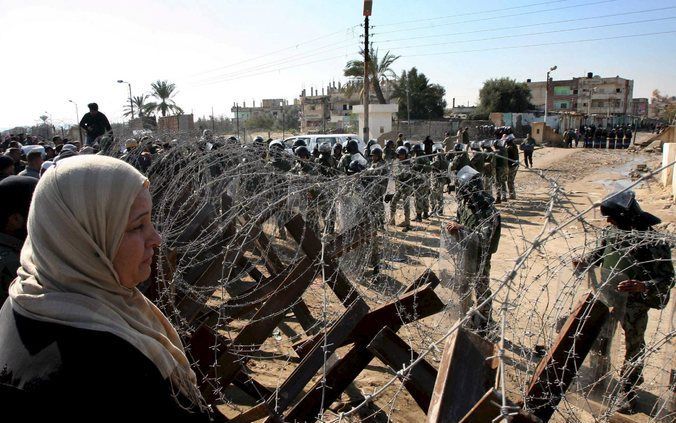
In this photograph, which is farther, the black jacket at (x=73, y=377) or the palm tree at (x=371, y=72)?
the palm tree at (x=371, y=72)

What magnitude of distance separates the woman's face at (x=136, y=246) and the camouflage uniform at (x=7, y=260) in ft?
5.85

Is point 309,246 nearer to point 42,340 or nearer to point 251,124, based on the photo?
point 42,340

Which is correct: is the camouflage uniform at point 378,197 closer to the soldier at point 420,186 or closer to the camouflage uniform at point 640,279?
the soldier at point 420,186

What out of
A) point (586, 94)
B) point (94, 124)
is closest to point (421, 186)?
point (94, 124)

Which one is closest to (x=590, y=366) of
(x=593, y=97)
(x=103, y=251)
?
(x=103, y=251)

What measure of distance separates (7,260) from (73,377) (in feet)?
7.06

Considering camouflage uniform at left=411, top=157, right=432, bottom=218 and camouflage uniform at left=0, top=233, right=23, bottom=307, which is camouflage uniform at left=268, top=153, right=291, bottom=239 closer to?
camouflage uniform at left=411, top=157, right=432, bottom=218

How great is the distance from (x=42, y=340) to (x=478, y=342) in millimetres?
1304

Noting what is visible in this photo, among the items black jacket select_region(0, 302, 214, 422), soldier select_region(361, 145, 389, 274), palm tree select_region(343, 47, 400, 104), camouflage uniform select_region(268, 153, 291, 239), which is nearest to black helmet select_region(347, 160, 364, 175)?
soldier select_region(361, 145, 389, 274)

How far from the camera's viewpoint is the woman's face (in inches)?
51.5

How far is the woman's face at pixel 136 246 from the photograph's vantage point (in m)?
1.31

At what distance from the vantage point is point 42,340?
1118 millimetres

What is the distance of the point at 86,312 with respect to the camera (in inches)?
45.6

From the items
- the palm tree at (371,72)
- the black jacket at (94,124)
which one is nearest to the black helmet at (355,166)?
the black jacket at (94,124)
